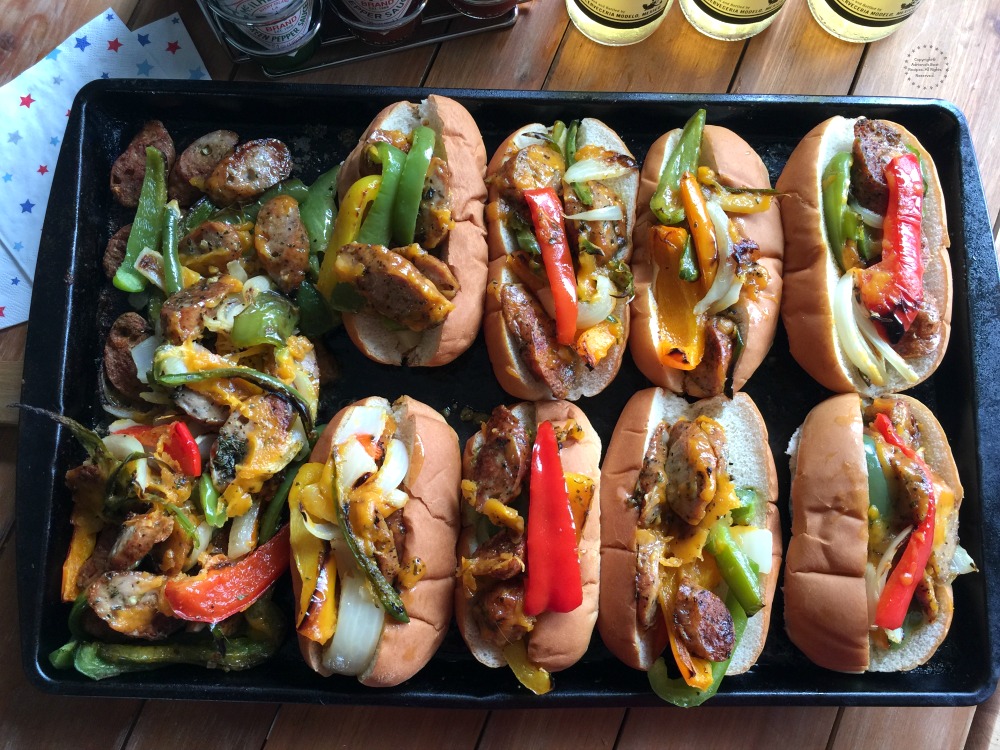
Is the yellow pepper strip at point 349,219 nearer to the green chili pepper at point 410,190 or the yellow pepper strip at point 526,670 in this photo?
the green chili pepper at point 410,190

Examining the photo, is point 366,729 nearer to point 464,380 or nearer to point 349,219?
point 464,380

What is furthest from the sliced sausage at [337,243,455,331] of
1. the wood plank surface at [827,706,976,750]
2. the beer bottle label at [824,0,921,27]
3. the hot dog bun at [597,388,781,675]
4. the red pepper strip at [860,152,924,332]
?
the wood plank surface at [827,706,976,750]

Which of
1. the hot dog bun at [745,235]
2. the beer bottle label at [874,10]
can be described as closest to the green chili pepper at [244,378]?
the hot dog bun at [745,235]

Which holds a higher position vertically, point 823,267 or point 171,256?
point 171,256

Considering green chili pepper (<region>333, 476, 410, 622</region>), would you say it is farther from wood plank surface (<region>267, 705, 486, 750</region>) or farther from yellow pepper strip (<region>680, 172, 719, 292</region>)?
yellow pepper strip (<region>680, 172, 719, 292</region>)

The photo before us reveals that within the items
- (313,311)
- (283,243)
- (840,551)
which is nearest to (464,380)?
(313,311)
